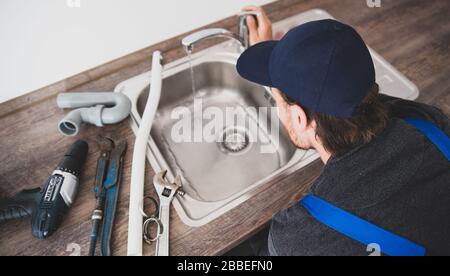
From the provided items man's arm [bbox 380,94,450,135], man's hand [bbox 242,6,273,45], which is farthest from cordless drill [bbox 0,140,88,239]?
man's arm [bbox 380,94,450,135]

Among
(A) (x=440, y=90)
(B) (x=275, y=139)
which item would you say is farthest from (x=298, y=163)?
(A) (x=440, y=90)

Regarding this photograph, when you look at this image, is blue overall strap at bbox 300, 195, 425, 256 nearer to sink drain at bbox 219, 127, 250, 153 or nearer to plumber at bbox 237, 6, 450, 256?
plumber at bbox 237, 6, 450, 256

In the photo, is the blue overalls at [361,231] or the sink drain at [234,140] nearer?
the blue overalls at [361,231]

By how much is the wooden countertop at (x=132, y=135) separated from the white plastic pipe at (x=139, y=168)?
0.03 meters

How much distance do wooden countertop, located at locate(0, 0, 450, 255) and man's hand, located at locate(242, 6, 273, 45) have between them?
0.17 metres

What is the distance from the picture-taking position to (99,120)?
88 centimetres

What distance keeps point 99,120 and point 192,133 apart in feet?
1.16

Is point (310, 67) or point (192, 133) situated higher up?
point (310, 67)

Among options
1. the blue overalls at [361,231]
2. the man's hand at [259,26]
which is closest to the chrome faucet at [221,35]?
the man's hand at [259,26]

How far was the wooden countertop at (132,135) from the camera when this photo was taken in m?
0.74

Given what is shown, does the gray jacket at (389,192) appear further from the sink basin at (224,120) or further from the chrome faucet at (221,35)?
the chrome faucet at (221,35)

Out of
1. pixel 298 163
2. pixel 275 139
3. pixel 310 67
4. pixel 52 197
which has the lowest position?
pixel 275 139

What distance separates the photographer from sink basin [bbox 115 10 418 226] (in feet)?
3.34
